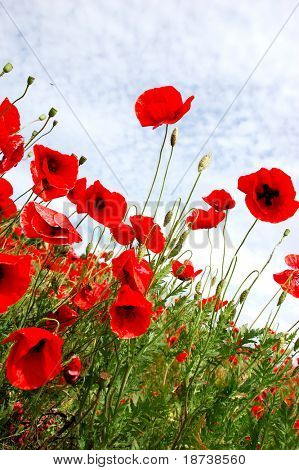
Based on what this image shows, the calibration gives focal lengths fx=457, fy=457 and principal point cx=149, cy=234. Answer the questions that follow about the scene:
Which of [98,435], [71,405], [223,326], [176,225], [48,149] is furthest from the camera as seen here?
[71,405]

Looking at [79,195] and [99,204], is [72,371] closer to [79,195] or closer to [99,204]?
[99,204]

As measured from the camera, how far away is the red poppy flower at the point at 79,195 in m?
1.95

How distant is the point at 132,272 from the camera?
1.34m

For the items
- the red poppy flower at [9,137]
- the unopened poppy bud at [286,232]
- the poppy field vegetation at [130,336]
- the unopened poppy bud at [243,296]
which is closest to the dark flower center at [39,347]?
the poppy field vegetation at [130,336]

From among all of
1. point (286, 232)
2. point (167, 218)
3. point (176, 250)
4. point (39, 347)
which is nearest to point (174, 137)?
point (167, 218)

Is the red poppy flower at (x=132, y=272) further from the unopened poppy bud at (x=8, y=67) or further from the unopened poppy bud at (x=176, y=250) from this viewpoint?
the unopened poppy bud at (x=8, y=67)

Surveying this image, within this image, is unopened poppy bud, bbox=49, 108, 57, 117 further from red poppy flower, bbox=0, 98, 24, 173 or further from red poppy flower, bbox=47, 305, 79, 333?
red poppy flower, bbox=47, 305, 79, 333

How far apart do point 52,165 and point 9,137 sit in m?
0.21

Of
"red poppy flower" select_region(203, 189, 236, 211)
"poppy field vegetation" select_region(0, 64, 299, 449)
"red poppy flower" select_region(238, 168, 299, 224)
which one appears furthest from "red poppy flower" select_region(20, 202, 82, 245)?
"red poppy flower" select_region(203, 189, 236, 211)

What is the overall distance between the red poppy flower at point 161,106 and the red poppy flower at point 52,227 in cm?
53

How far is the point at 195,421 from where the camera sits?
167 centimetres
